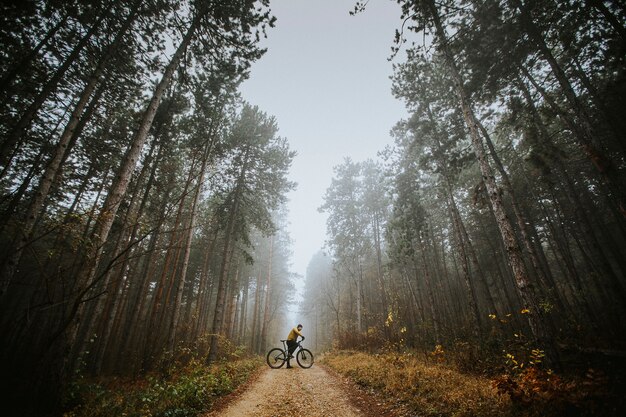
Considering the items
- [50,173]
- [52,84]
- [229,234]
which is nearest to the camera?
[50,173]

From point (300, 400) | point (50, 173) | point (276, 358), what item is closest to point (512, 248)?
point (300, 400)

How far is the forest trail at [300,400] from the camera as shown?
19.5 ft

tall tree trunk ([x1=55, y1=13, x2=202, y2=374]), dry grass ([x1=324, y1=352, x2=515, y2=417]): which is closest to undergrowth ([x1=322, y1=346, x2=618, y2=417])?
dry grass ([x1=324, y1=352, x2=515, y2=417])

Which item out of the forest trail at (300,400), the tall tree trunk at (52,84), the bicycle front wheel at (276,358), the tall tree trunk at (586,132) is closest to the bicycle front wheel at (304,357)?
the bicycle front wheel at (276,358)

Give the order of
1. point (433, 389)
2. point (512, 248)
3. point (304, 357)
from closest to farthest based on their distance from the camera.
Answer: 1. point (433, 389)
2. point (512, 248)
3. point (304, 357)

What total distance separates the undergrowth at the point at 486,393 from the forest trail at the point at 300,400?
0.68 meters

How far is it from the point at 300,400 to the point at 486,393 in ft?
15.0

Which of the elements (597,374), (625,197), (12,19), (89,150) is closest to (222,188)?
(89,150)

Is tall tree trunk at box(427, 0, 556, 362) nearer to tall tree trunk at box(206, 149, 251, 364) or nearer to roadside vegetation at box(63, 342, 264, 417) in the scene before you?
roadside vegetation at box(63, 342, 264, 417)

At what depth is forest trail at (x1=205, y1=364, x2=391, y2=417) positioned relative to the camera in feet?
19.5

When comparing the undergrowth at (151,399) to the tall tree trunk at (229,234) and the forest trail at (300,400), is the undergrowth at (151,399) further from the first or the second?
the tall tree trunk at (229,234)

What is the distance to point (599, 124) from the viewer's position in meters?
12.8

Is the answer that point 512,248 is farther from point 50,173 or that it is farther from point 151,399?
point 50,173

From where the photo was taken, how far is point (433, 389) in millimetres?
6188
